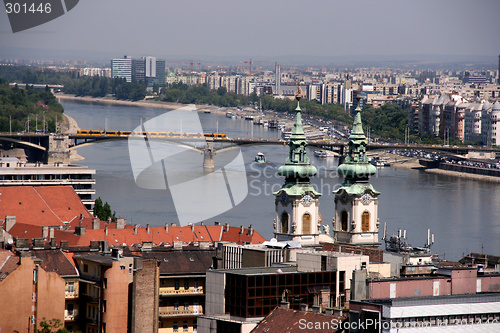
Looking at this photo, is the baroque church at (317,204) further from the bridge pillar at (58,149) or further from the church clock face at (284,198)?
the bridge pillar at (58,149)

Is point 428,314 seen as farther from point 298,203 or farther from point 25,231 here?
point 25,231

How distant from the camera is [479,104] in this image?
5909cm

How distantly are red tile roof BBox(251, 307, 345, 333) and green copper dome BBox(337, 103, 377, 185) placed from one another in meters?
5.22

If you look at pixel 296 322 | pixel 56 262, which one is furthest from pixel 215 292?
pixel 56 262

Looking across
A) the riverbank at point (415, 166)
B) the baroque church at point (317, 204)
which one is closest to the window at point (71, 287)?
the baroque church at point (317, 204)

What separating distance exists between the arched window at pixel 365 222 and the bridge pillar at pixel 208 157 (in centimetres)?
2359

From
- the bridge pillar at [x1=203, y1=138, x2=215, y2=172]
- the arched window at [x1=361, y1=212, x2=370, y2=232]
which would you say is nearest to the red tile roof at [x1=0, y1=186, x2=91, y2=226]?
the arched window at [x1=361, y1=212, x2=370, y2=232]

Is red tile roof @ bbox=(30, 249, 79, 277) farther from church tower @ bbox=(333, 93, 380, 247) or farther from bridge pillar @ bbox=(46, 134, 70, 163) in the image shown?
bridge pillar @ bbox=(46, 134, 70, 163)

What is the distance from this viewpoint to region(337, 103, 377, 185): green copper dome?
15.8 meters

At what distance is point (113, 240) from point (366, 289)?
25.9ft

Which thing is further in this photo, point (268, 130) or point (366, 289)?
point (268, 130)

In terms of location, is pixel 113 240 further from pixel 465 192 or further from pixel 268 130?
pixel 268 130

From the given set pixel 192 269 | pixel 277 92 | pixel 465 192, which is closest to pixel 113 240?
pixel 192 269

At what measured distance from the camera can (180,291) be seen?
44.1ft
